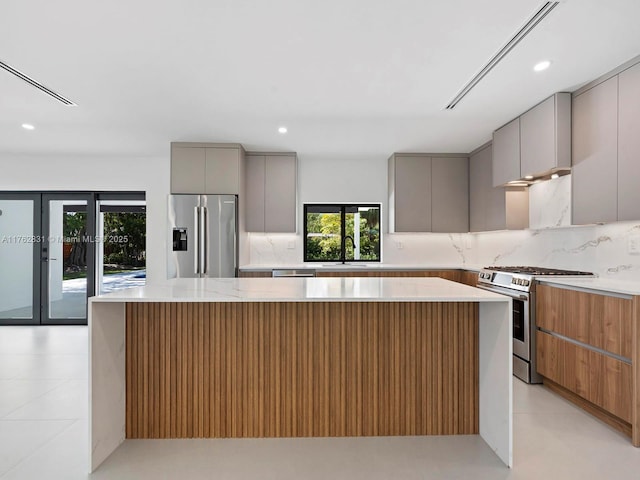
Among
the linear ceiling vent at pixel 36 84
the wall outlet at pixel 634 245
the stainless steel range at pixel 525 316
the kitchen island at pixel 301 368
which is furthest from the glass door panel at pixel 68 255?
the wall outlet at pixel 634 245

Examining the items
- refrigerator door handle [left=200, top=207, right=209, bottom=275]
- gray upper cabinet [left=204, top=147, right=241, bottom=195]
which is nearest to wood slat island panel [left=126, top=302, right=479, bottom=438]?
refrigerator door handle [left=200, top=207, right=209, bottom=275]

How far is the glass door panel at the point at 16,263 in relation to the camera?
213 inches

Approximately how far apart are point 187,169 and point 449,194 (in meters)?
3.31

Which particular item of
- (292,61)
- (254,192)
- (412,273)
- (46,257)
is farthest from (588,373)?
(46,257)

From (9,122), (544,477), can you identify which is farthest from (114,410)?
(9,122)

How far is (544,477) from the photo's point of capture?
1907 mm

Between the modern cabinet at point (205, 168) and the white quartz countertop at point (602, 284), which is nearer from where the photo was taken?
the white quartz countertop at point (602, 284)

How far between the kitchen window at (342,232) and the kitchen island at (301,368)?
3.26 meters

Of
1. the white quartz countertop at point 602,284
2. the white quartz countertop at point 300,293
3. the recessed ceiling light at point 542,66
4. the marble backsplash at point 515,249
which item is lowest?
the white quartz countertop at point 602,284

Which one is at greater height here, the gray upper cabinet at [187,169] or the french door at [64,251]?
the gray upper cabinet at [187,169]

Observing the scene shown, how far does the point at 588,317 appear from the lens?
2.62 metres

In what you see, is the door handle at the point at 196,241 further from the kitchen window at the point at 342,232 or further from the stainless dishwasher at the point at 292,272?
the kitchen window at the point at 342,232

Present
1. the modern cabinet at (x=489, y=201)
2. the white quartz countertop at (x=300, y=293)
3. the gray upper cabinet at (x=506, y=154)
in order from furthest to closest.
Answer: the modern cabinet at (x=489, y=201) → the gray upper cabinet at (x=506, y=154) → the white quartz countertop at (x=300, y=293)

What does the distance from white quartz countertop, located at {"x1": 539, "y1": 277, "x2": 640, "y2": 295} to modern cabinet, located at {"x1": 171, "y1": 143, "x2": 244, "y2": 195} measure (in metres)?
3.34
